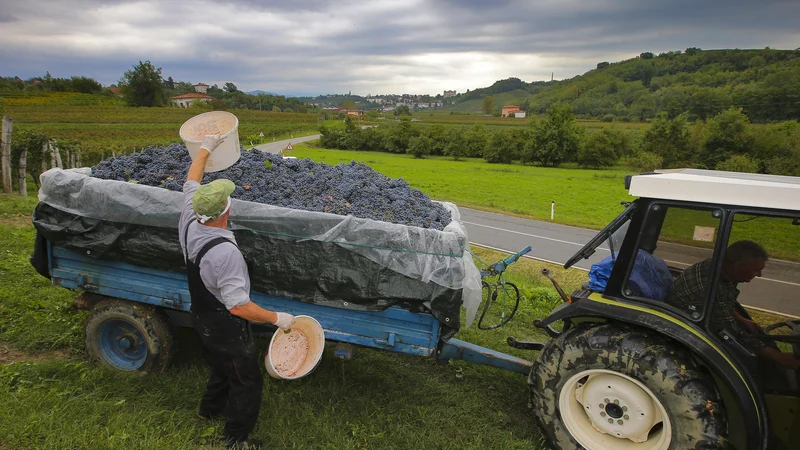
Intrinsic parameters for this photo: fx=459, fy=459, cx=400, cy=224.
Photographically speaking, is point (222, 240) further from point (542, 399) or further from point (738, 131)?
point (738, 131)

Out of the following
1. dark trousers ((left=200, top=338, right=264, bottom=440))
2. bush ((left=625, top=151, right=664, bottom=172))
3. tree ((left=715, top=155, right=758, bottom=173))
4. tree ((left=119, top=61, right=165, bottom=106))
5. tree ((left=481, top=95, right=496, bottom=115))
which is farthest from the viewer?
tree ((left=481, top=95, right=496, bottom=115))

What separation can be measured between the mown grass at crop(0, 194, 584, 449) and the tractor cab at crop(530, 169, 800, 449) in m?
0.74

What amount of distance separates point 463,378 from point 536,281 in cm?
458

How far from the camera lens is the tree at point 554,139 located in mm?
44688

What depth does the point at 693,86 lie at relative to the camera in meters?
72.3

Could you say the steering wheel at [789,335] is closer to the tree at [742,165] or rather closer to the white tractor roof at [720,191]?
the white tractor roof at [720,191]

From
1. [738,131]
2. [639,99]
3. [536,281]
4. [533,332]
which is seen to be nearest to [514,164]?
[738,131]

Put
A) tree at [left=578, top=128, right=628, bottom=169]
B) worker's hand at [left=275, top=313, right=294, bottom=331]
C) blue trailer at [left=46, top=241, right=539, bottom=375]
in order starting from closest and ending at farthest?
worker's hand at [left=275, top=313, right=294, bottom=331], blue trailer at [left=46, top=241, right=539, bottom=375], tree at [left=578, top=128, right=628, bottom=169]

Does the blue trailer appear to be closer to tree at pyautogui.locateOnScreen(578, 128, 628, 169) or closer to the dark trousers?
the dark trousers

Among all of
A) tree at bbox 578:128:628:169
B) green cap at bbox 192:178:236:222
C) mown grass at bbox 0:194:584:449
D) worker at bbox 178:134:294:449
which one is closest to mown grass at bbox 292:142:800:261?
mown grass at bbox 0:194:584:449

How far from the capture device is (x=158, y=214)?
11.3ft

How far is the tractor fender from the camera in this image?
269 centimetres

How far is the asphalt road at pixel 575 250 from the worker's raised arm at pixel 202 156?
3.33 m

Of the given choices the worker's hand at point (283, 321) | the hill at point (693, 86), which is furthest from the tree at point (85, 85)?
the worker's hand at point (283, 321)
